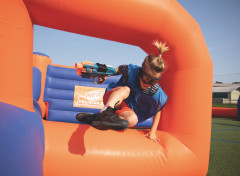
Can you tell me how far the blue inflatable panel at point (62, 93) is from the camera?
290 centimetres

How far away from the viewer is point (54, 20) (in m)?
1.39

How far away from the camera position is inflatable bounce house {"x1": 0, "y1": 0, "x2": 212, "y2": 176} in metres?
1.00

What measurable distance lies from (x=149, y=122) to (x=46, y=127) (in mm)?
2160

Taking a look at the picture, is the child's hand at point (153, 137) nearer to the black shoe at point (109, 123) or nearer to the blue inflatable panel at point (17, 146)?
the black shoe at point (109, 123)

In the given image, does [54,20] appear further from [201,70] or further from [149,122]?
[149,122]

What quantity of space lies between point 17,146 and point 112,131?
2.74ft

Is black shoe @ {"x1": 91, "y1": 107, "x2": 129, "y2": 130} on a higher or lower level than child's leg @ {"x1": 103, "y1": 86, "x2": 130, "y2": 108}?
lower

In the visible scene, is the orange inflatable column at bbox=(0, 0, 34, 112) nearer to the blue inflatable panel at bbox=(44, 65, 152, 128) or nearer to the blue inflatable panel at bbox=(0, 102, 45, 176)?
the blue inflatable panel at bbox=(0, 102, 45, 176)

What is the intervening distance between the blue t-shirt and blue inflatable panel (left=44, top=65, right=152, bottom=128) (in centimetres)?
130

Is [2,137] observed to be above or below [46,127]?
above

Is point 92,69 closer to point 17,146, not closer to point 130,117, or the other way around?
point 130,117

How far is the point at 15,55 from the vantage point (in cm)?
105

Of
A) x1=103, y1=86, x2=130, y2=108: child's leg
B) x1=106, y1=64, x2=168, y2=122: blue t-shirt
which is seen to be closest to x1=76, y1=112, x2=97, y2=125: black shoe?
x1=103, y1=86, x2=130, y2=108: child's leg

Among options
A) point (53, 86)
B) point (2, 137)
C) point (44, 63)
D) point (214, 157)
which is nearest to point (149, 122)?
point (214, 157)
